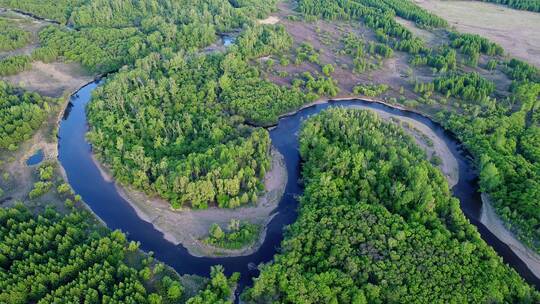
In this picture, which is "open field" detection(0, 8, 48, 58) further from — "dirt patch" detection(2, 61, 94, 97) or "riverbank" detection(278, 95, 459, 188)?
"riverbank" detection(278, 95, 459, 188)

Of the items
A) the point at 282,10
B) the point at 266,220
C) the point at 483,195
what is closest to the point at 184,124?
the point at 266,220

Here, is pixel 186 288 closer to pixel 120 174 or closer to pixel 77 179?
pixel 120 174

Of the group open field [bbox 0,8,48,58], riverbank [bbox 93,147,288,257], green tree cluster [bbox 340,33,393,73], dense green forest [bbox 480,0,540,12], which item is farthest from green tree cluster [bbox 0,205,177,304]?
dense green forest [bbox 480,0,540,12]

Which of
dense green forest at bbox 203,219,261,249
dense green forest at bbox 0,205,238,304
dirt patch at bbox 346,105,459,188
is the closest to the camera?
dense green forest at bbox 0,205,238,304

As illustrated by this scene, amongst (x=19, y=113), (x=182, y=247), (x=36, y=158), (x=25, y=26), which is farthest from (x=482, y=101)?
(x=25, y=26)

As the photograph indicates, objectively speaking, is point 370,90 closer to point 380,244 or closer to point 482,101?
point 482,101

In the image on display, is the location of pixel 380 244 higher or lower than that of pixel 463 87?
lower
